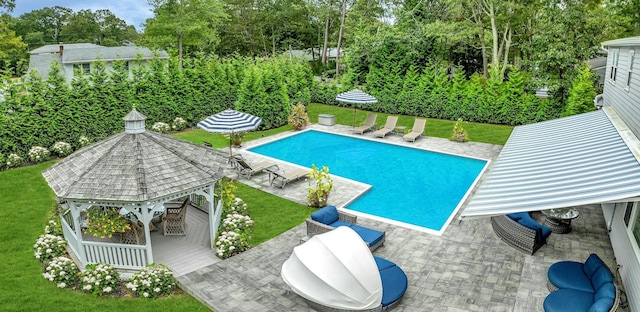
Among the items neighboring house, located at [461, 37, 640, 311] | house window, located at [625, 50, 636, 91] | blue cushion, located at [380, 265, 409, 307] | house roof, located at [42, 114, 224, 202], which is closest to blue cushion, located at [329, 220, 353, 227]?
blue cushion, located at [380, 265, 409, 307]

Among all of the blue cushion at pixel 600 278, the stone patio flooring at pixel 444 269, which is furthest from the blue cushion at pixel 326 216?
the blue cushion at pixel 600 278

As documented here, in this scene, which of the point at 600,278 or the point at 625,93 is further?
the point at 625,93

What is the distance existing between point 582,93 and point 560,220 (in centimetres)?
1485

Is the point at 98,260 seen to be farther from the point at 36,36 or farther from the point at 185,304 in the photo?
the point at 36,36

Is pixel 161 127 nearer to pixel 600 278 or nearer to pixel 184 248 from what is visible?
pixel 184 248

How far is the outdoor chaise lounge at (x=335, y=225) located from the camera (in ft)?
42.0

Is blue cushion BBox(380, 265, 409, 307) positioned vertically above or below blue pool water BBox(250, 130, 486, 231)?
below

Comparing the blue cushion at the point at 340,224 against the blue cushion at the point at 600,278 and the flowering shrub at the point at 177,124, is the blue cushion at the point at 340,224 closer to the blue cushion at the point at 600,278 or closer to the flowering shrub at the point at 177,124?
the blue cushion at the point at 600,278

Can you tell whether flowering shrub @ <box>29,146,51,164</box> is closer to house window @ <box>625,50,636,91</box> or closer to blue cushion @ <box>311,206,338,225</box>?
blue cushion @ <box>311,206,338,225</box>

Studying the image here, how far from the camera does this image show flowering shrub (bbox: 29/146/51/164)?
20906 mm

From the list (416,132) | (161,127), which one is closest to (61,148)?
(161,127)

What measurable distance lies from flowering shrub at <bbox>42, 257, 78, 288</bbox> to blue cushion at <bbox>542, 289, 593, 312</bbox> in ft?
39.6

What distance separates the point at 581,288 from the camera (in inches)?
382

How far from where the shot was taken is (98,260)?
11.8 metres
